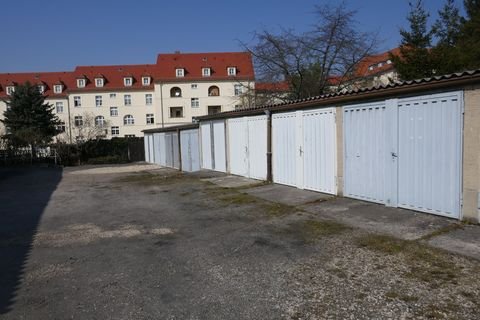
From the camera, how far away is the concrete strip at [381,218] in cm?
644

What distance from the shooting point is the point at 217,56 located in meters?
59.4

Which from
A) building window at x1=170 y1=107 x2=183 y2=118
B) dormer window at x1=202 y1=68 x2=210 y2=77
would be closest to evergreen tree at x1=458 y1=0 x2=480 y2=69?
dormer window at x1=202 y1=68 x2=210 y2=77

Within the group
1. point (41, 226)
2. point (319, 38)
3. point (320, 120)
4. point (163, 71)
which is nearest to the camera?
point (41, 226)

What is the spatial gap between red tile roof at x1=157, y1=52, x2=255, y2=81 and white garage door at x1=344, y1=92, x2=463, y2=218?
4686 centimetres

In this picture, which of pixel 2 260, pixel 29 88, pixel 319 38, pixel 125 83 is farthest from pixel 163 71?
pixel 2 260

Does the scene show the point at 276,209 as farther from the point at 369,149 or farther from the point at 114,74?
the point at 114,74

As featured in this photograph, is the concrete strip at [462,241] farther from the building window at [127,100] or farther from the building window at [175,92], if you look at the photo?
the building window at [127,100]

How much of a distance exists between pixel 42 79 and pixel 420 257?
67.6 meters

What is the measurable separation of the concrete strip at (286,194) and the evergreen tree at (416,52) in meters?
16.3

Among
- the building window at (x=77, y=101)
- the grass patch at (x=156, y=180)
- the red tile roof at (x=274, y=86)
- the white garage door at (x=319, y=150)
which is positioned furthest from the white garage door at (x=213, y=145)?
the building window at (x=77, y=101)

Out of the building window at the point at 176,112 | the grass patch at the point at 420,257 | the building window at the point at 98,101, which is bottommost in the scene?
the grass patch at the point at 420,257

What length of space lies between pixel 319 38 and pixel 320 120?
1780 cm

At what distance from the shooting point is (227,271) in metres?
5.04

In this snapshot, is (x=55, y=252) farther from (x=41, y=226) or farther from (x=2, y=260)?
(x=41, y=226)
